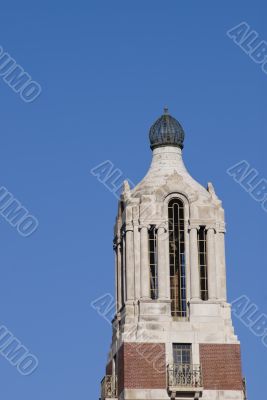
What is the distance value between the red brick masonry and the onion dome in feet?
47.1

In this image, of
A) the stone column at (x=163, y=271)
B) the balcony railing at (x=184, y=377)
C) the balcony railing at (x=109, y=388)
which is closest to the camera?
the balcony railing at (x=184, y=377)

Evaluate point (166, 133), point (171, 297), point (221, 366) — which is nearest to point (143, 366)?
point (221, 366)

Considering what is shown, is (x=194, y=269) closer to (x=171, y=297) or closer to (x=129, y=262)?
(x=171, y=297)

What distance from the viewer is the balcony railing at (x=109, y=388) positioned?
3661 inches

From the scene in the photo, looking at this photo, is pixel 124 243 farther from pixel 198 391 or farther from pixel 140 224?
pixel 198 391

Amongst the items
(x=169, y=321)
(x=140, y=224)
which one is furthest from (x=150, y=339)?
(x=140, y=224)

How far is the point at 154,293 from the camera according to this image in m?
93.9

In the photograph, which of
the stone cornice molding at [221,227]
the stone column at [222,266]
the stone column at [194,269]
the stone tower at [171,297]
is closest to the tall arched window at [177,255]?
the stone tower at [171,297]

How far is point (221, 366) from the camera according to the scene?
9188 cm

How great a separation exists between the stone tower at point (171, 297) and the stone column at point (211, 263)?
0.06 meters

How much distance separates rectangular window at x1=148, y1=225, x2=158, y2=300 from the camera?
9394 centimetres

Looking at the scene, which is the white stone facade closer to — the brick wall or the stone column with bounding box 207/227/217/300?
the stone column with bounding box 207/227/217/300

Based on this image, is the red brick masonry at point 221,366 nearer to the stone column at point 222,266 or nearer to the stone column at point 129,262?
the stone column at point 222,266

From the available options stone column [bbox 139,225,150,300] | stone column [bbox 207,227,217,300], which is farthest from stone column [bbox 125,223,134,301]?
stone column [bbox 207,227,217,300]
